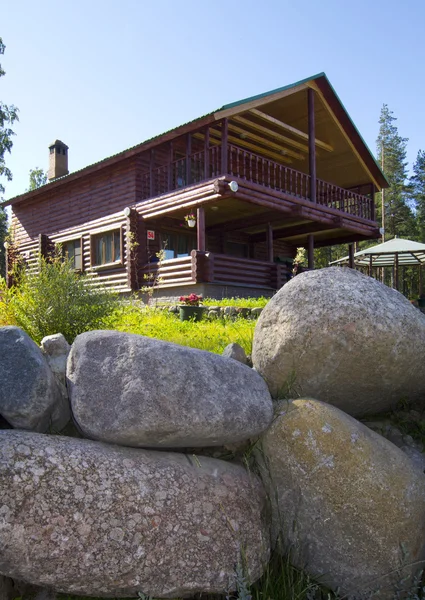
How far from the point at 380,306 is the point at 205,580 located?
2.04 m

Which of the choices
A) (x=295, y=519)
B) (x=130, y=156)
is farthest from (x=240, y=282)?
(x=295, y=519)

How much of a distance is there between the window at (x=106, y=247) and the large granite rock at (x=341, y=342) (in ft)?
36.5

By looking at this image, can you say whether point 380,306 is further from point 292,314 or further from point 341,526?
point 341,526

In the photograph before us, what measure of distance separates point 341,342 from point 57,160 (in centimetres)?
1882

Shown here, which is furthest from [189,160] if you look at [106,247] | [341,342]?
[341,342]

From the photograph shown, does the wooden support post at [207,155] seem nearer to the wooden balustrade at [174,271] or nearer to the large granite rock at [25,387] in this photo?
the wooden balustrade at [174,271]

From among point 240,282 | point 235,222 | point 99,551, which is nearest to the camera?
point 99,551

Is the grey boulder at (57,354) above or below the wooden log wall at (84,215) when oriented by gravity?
below

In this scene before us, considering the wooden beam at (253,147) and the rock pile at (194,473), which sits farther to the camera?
the wooden beam at (253,147)

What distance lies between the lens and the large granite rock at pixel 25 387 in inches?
101

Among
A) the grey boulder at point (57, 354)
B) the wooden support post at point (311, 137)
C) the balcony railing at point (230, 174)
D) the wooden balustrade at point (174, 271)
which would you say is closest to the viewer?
the grey boulder at point (57, 354)

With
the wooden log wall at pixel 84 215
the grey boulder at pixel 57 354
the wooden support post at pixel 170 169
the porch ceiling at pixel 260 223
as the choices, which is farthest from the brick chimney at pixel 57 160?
the grey boulder at pixel 57 354

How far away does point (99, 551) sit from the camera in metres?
2.25

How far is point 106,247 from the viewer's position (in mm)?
14711
